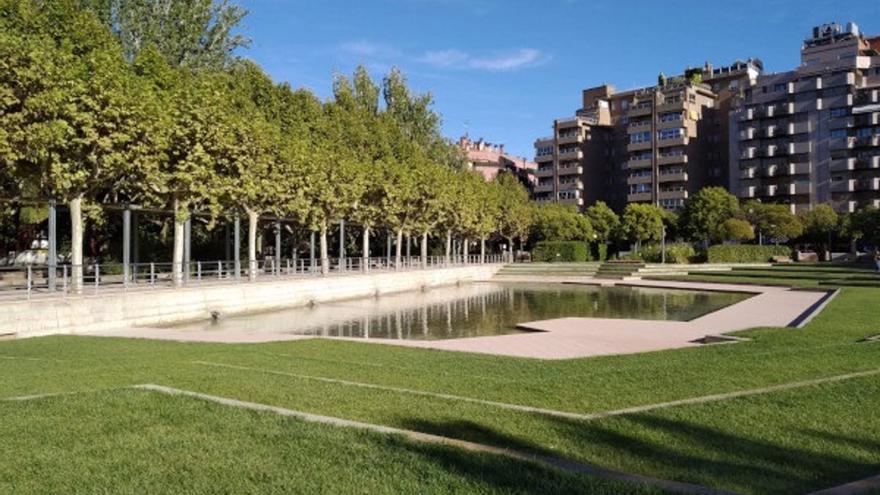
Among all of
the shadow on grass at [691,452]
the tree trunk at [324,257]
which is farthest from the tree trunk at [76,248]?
the shadow on grass at [691,452]

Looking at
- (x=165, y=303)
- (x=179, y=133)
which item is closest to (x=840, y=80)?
(x=179, y=133)

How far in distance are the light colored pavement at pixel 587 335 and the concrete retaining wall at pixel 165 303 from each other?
110 cm

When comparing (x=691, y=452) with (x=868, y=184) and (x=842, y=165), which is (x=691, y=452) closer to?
(x=868, y=184)

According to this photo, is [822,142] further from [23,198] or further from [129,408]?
[129,408]

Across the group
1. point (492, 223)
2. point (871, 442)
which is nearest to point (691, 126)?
point (492, 223)

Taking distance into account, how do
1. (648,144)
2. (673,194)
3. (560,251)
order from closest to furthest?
(560,251) → (673,194) → (648,144)

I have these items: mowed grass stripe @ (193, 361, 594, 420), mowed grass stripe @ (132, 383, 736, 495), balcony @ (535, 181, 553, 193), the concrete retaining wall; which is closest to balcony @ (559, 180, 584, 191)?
balcony @ (535, 181, 553, 193)

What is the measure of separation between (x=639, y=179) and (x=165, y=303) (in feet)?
298

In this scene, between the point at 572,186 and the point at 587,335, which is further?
the point at 572,186

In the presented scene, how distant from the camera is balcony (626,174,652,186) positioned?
105 meters

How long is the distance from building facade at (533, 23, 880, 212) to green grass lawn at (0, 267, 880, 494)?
88.1 metres

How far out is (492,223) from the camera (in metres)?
68.6

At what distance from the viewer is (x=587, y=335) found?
19.9 m

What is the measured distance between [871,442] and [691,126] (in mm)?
104232
